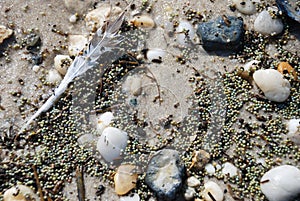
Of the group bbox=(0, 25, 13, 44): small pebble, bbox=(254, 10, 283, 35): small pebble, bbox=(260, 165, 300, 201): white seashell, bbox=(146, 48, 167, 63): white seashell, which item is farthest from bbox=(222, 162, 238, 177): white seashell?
bbox=(0, 25, 13, 44): small pebble

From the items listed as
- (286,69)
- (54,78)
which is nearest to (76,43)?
(54,78)

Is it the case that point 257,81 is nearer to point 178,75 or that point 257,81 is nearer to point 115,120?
point 178,75

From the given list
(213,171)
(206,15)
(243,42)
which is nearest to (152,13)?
(206,15)

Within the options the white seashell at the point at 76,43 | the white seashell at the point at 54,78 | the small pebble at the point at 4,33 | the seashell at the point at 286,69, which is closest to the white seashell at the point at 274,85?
→ the seashell at the point at 286,69

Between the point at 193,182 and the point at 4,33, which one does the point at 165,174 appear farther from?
the point at 4,33

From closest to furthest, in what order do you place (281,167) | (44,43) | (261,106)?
(281,167) → (261,106) → (44,43)

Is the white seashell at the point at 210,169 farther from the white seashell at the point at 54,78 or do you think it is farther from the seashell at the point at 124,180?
the white seashell at the point at 54,78
